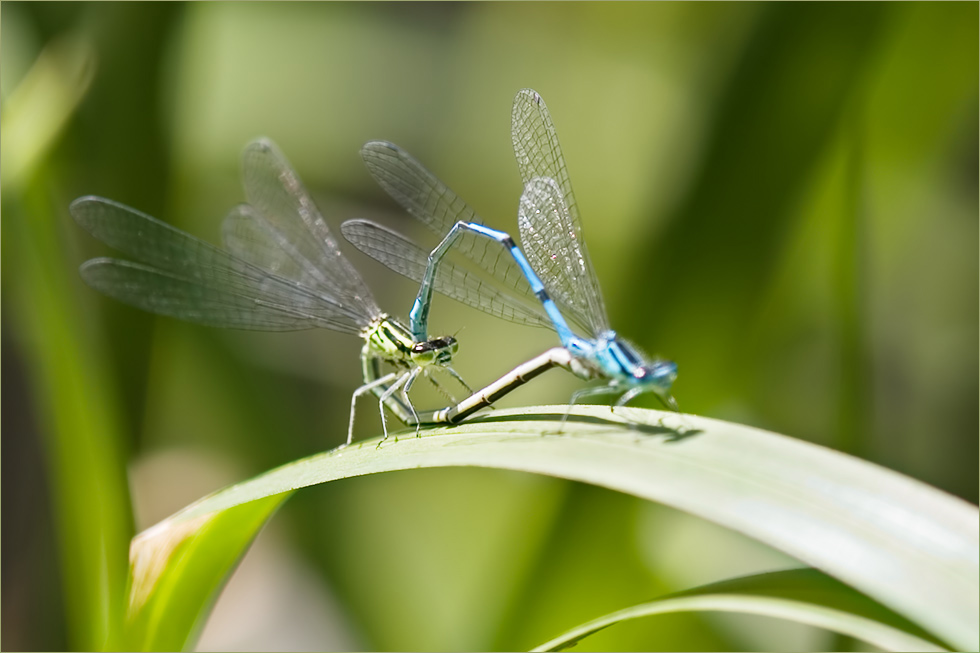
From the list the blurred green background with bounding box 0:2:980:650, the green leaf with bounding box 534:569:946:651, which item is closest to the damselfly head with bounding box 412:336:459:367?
the blurred green background with bounding box 0:2:980:650

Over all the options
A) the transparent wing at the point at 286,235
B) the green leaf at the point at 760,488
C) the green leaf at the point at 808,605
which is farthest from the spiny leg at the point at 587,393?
the transparent wing at the point at 286,235

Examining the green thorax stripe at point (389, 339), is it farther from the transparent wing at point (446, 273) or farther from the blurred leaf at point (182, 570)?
the blurred leaf at point (182, 570)

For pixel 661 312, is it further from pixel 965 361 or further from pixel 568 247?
pixel 965 361

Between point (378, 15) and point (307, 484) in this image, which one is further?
point (378, 15)

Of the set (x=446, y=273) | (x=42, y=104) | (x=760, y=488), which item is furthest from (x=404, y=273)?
(x=760, y=488)

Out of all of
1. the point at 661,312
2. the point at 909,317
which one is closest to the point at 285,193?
the point at 661,312
